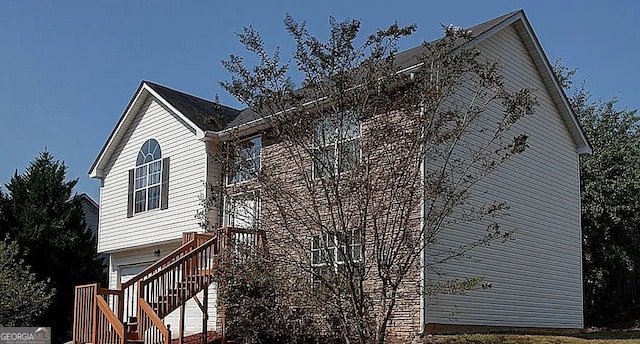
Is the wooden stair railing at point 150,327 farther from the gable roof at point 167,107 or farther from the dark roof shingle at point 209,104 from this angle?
the gable roof at point 167,107

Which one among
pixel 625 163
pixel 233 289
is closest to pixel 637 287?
pixel 625 163

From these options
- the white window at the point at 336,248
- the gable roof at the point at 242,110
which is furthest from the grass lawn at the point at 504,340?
the gable roof at the point at 242,110

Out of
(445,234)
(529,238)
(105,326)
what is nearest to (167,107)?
(105,326)

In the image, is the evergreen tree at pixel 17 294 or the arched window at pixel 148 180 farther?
Result: the arched window at pixel 148 180

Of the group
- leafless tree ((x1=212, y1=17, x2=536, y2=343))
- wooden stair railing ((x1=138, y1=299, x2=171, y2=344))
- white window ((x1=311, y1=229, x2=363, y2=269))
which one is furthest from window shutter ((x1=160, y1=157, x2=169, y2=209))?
white window ((x1=311, y1=229, x2=363, y2=269))

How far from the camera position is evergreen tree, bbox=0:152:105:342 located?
2356cm

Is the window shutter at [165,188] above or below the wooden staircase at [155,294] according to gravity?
above

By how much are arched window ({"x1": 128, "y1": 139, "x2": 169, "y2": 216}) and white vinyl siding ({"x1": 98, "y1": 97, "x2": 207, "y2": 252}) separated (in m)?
0.18

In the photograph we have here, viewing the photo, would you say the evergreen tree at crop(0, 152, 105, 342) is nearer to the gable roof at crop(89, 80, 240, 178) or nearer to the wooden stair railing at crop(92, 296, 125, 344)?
the gable roof at crop(89, 80, 240, 178)

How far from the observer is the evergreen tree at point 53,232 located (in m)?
23.6

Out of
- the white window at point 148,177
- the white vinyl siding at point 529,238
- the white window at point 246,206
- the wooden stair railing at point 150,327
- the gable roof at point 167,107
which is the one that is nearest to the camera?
the wooden stair railing at point 150,327

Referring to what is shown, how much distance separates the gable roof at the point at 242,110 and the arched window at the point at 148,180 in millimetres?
1231

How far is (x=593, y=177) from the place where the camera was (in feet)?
79.4

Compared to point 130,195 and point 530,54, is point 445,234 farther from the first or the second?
point 130,195
